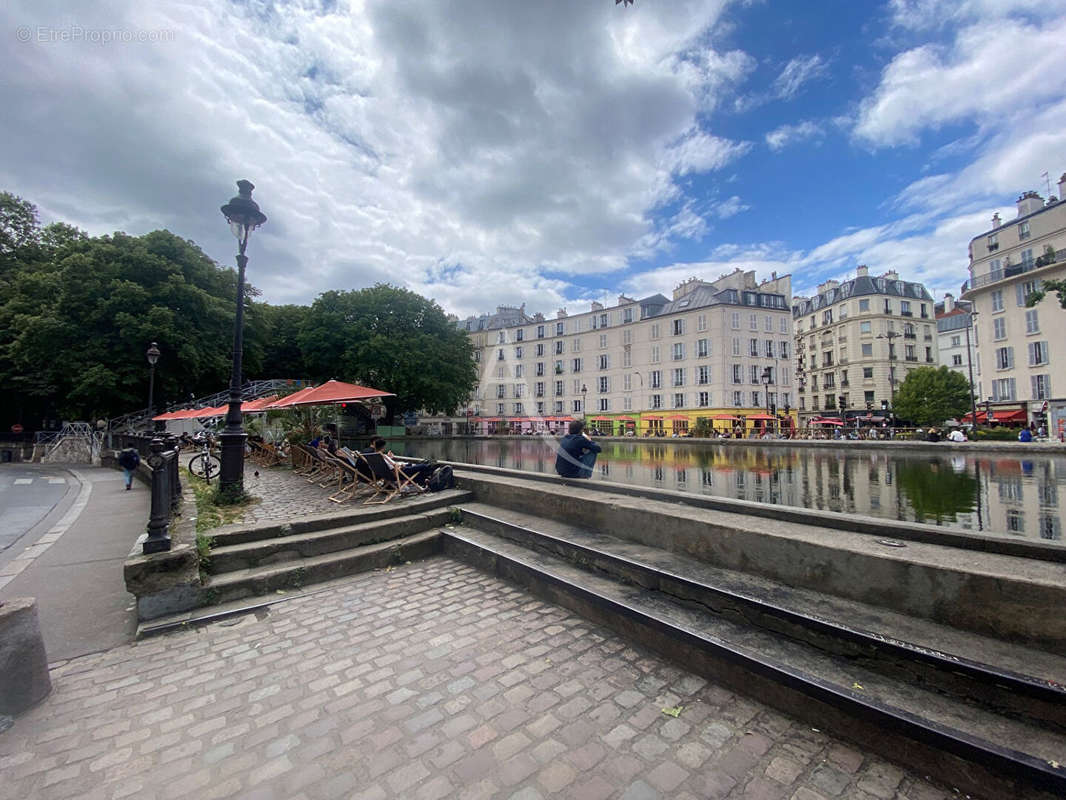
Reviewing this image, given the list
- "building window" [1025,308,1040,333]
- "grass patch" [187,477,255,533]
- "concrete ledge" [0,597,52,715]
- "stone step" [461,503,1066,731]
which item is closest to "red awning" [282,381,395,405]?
"grass patch" [187,477,255,533]

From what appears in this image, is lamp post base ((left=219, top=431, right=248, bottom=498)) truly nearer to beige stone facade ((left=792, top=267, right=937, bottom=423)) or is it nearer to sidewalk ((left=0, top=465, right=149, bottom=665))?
sidewalk ((left=0, top=465, right=149, bottom=665))

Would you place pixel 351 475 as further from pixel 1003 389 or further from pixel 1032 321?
pixel 1003 389

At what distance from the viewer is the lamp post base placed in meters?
6.86

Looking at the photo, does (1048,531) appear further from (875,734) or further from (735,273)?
(735,273)

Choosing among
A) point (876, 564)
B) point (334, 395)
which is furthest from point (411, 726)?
point (334, 395)

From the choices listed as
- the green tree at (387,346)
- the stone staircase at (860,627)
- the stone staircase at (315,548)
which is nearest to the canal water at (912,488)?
the stone staircase at (860,627)

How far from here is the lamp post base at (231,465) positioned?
6.86 m

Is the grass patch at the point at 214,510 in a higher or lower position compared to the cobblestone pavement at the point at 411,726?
higher

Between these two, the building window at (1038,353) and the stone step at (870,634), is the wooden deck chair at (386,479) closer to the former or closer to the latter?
the stone step at (870,634)

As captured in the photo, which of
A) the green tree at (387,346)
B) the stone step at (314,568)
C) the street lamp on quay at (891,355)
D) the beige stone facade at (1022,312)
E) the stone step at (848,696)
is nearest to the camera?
the stone step at (848,696)

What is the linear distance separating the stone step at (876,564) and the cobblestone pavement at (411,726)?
1.20 meters

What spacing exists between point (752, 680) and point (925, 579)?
1.33 m

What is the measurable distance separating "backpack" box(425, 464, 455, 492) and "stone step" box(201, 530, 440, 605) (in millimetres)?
1486

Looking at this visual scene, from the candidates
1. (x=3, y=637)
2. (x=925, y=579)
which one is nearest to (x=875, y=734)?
(x=925, y=579)
